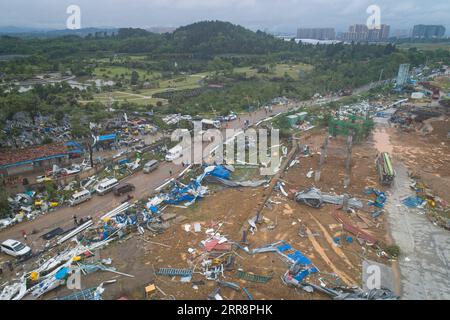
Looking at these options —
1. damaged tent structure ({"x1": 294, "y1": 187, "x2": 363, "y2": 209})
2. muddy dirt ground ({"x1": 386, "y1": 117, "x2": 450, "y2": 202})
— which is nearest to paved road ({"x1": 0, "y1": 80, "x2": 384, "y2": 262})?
damaged tent structure ({"x1": 294, "y1": 187, "x2": 363, "y2": 209})

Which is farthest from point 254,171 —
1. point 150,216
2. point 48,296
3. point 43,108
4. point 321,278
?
point 43,108

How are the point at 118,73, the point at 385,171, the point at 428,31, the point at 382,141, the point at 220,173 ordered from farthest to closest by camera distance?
the point at 428,31
the point at 118,73
the point at 382,141
the point at 220,173
the point at 385,171

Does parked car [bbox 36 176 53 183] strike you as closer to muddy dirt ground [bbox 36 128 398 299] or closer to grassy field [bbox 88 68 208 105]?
muddy dirt ground [bbox 36 128 398 299]

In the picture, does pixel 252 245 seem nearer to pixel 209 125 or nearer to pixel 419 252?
pixel 419 252

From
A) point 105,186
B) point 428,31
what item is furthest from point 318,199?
point 428,31

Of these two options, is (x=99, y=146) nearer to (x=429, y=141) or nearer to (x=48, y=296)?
(x=48, y=296)
